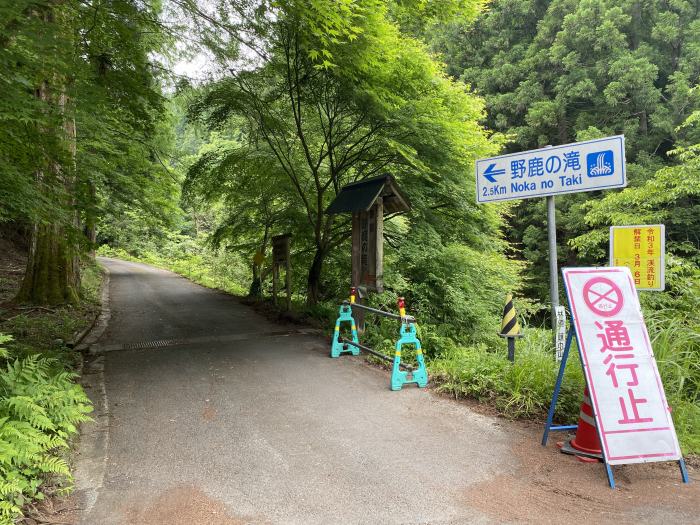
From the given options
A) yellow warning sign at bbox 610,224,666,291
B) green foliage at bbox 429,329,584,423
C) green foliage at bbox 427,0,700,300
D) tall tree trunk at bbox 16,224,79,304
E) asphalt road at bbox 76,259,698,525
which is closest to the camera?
asphalt road at bbox 76,259,698,525

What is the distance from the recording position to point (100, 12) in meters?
6.47

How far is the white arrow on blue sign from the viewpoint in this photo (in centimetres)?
416

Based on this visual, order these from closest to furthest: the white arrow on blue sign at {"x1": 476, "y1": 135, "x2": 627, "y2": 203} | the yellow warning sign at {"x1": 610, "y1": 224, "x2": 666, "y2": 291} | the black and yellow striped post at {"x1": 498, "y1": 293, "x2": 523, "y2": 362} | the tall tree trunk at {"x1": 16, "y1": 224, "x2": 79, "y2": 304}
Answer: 1. the white arrow on blue sign at {"x1": 476, "y1": 135, "x2": 627, "y2": 203}
2. the yellow warning sign at {"x1": 610, "y1": 224, "x2": 666, "y2": 291}
3. the black and yellow striped post at {"x1": 498, "y1": 293, "x2": 523, "y2": 362}
4. the tall tree trunk at {"x1": 16, "y1": 224, "x2": 79, "y2": 304}

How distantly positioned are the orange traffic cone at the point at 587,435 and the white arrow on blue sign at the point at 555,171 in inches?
79.3

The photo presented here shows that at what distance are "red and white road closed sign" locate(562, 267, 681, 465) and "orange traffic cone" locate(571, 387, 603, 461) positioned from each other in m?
0.21

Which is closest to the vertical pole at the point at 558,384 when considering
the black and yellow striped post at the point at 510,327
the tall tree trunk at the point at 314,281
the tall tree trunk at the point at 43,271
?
the black and yellow striped post at the point at 510,327

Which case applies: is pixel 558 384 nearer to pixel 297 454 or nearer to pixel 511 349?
pixel 511 349

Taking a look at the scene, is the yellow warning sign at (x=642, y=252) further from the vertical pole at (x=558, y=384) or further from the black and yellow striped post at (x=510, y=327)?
the vertical pole at (x=558, y=384)

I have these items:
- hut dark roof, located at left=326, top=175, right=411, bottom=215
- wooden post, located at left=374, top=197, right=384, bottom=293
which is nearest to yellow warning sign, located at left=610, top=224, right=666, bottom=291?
hut dark roof, located at left=326, top=175, right=411, bottom=215

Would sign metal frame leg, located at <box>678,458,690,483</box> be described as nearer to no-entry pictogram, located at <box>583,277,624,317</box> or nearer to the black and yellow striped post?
no-entry pictogram, located at <box>583,277,624,317</box>

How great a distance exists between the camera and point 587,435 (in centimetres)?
364

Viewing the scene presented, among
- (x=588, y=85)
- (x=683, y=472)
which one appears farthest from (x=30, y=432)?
(x=588, y=85)

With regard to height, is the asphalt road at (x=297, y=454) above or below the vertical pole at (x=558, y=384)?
below

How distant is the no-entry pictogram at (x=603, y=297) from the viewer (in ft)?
12.0
